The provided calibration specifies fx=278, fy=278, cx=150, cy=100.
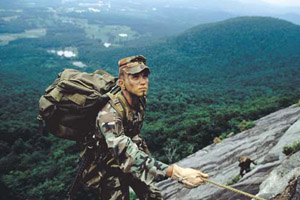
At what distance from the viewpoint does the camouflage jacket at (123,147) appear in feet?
12.1

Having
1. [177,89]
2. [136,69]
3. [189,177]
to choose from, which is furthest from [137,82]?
[177,89]

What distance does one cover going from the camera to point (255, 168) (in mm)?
7145

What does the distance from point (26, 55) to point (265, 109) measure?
150m

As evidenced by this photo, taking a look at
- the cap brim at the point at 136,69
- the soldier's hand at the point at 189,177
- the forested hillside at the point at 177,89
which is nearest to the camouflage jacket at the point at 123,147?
the soldier's hand at the point at 189,177

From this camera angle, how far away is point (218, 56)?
138 m

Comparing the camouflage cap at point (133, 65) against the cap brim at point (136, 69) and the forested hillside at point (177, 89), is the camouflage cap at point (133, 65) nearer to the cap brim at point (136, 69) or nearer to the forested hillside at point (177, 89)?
the cap brim at point (136, 69)

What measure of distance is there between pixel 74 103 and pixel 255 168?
512 cm

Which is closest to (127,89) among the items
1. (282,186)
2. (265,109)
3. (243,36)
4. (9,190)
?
(282,186)

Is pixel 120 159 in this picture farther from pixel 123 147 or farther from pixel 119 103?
pixel 119 103

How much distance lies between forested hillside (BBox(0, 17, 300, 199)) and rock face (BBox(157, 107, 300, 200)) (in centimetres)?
446

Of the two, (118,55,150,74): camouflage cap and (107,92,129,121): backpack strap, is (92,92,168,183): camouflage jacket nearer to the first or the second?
(107,92,129,121): backpack strap

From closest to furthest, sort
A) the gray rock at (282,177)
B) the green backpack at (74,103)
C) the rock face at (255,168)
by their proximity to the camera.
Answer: the green backpack at (74,103) < the gray rock at (282,177) < the rock face at (255,168)

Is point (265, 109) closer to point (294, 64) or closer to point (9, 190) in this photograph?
point (9, 190)

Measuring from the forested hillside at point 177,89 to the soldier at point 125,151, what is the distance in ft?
37.2
